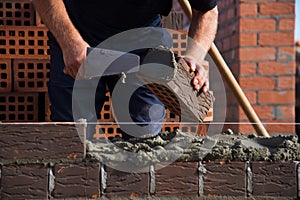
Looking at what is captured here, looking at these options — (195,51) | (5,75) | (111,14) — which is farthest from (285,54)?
(5,75)

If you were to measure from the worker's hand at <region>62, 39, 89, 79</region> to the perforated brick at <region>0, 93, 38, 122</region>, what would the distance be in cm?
81

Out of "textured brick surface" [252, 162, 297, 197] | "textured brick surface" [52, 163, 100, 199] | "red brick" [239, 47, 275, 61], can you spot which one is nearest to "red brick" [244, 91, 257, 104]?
"red brick" [239, 47, 275, 61]

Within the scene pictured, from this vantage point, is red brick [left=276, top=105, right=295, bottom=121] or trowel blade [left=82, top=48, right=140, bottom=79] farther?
red brick [left=276, top=105, right=295, bottom=121]

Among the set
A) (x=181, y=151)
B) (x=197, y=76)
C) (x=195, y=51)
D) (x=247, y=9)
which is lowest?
(x=181, y=151)

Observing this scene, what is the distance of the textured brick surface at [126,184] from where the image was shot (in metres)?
1.50

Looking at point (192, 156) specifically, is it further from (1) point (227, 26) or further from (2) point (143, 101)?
(1) point (227, 26)

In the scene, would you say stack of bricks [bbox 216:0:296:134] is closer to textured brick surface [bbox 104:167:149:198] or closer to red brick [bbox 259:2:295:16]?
red brick [bbox 259:2:295:16]

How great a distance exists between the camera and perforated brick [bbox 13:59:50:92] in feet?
8.05

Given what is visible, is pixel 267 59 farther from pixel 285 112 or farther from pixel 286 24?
pixel 285 112

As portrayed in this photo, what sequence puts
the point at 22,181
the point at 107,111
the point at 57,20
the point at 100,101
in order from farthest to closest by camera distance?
the point at 107,111
the point at 100,101
the point at 57,20
the point at 22,181

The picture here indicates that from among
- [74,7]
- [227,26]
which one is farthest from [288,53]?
[74,7]

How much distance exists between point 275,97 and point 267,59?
30 cm

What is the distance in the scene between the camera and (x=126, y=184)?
1.51 meters

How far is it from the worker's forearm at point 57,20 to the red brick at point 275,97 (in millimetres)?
2121
